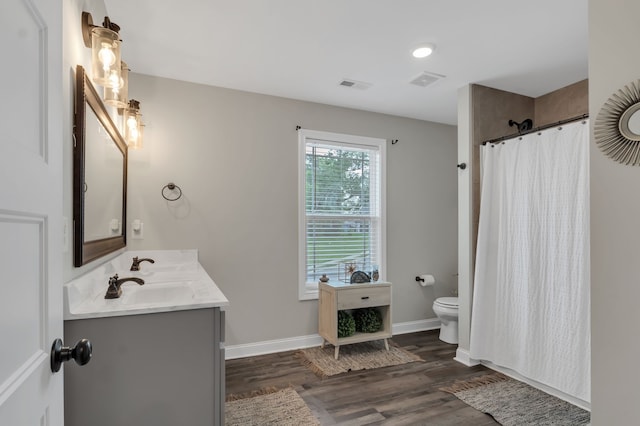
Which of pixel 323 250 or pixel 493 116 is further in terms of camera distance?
pixel 323 250

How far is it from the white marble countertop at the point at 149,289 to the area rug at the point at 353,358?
1310 millimetres

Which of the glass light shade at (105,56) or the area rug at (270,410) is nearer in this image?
the glass light shade at (105,56)

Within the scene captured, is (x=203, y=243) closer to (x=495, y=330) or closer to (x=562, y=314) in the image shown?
(x=495, y=330)

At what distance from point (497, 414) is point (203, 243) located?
8.39 ft

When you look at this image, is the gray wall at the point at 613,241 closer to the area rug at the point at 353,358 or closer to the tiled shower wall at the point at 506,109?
the tiled shower wall at the point at 506,109

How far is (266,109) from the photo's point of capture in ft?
Result: 11.3

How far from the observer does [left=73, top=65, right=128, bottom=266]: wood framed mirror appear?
154 cm

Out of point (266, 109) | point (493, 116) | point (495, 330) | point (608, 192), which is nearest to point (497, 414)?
point (495, 330)

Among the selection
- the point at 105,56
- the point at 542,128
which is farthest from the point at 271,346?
the point at 542,128

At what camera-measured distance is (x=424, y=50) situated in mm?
2596

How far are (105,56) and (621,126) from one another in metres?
2.21

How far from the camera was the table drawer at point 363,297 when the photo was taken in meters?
3.30

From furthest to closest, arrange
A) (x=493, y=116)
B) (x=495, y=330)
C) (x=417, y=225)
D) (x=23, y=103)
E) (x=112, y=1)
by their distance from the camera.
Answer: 1. (x=417, y=225)
2. (x=493, y=116)
3. (x=495, y=330)
4. (x=112, y=1)
5. (x=23, y=103)

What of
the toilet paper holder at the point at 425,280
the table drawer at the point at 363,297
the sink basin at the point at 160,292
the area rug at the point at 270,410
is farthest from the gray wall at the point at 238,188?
the sink basin at the point at 160,292
